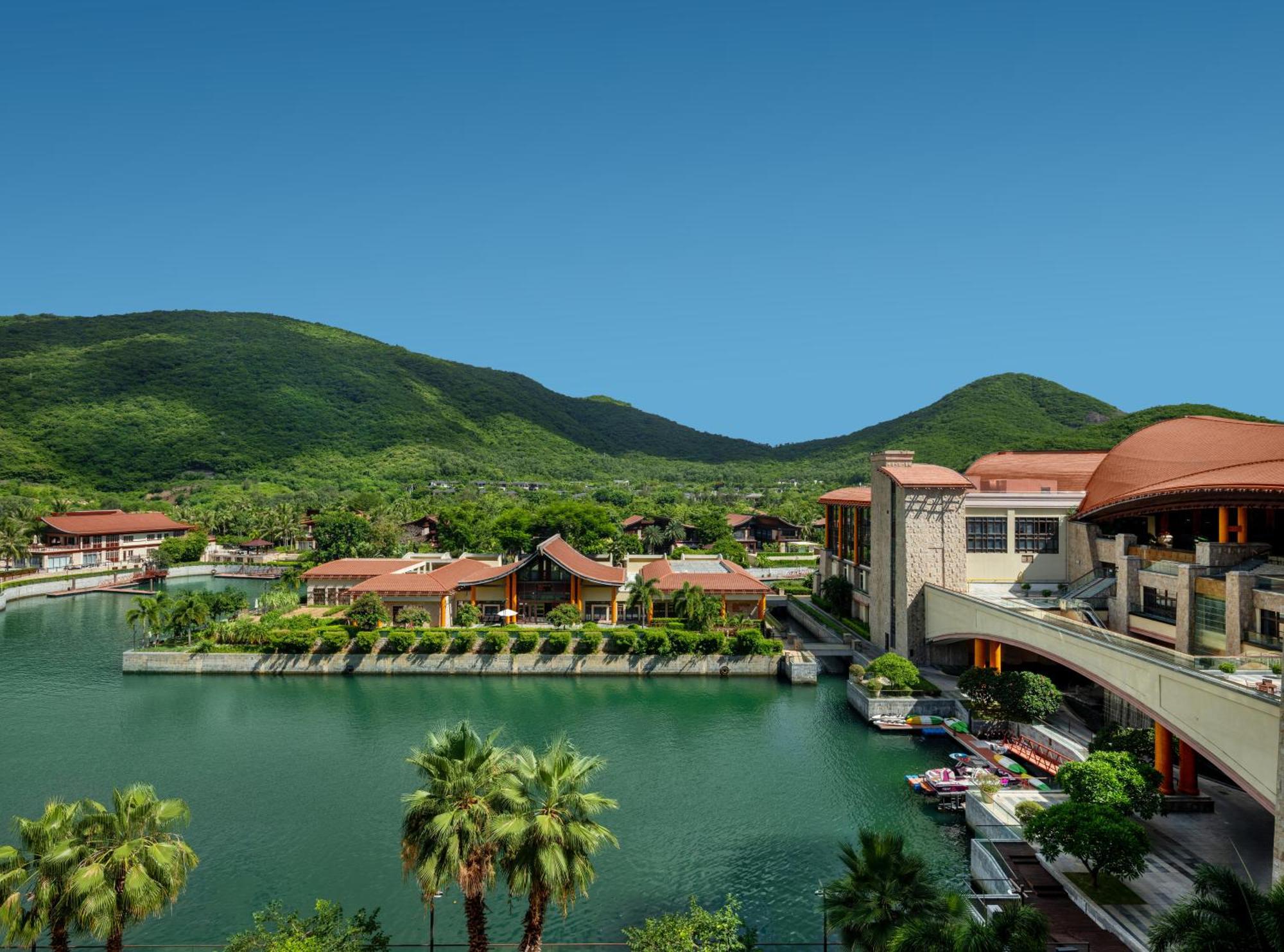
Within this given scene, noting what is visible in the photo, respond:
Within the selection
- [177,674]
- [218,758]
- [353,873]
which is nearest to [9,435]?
[177,674]

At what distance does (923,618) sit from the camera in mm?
50750

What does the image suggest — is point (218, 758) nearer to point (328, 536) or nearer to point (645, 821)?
point (645, 821)

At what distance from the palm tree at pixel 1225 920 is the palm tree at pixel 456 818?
12.5m

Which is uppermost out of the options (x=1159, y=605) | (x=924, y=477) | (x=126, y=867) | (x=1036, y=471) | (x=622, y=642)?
(x=1036, y=471)

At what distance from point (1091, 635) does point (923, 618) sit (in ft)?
62.1

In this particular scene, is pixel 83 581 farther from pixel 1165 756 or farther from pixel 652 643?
pixel 1165 756

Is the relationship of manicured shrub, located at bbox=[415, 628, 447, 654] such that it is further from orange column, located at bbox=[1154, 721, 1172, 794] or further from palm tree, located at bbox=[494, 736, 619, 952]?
orange column, located at bbox=[1154, 721, 1172, 794]

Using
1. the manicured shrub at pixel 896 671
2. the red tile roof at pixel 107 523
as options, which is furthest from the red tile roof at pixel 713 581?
the red tile roof at pixel 107 523

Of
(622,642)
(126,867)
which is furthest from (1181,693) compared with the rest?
(622,642)

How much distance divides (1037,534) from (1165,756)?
26.2m

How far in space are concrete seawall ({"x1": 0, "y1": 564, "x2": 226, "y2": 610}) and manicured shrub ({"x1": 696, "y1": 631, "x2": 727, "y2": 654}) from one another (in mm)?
72237

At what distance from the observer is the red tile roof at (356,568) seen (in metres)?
72.8

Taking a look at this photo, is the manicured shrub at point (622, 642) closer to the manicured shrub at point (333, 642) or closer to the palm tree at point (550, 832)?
the manicured shrub at point (333, 642)

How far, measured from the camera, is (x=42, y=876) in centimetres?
1564
